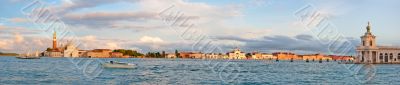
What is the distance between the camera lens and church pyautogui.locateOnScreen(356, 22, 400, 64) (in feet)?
477

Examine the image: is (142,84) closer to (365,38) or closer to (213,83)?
Result: (213,83)

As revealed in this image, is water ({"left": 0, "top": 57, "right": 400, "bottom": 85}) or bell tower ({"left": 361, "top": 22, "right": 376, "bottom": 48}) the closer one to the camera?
water ({"left": 0, "top": 57, "right": 400, "bottom": 85})

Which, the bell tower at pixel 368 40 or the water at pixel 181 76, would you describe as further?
the bell tower at pixel 368 40

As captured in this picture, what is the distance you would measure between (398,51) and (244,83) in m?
111

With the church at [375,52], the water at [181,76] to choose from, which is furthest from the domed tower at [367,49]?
the water at [181,76]

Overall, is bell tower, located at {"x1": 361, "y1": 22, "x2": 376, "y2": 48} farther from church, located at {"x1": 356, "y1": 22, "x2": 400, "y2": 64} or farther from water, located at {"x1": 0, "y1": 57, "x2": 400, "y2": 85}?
water, located at {"x1": 0, "y1": 57, "x2": 400, "y2": 85}

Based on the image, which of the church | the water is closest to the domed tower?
the church

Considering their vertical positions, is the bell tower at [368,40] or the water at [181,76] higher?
the bell tower at [368,40]

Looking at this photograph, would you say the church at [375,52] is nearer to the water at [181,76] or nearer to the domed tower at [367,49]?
the domed tower at [367,49]

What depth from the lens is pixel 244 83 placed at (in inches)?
1759

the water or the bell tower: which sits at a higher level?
the bell tower

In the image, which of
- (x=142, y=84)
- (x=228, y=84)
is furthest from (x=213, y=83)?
(x=142, y=84)

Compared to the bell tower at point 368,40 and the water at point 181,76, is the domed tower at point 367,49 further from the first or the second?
the water at point 181,76

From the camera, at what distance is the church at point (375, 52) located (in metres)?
145
